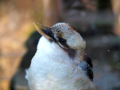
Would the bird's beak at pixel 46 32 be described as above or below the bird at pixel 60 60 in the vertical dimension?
above

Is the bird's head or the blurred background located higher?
the bird's head

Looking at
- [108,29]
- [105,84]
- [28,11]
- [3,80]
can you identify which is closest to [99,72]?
[105,84]

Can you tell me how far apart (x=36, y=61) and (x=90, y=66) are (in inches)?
6.8

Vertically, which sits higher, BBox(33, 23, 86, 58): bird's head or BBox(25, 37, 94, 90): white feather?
BBox(33, 23, 86, 58): bird's head

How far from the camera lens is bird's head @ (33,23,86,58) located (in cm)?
48

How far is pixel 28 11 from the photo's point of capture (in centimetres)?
94

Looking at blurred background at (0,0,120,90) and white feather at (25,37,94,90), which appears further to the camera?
blurred background at (0,0,120,90)

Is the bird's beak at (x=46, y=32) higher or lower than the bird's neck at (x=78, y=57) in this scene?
higher

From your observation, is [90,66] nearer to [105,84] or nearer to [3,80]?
[105,84]

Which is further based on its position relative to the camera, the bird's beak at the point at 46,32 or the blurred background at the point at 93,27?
the blurred background at the point at 93,27

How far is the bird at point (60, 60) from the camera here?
19.0 inches

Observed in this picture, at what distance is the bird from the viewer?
482mm

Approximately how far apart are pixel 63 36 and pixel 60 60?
68 millimetres

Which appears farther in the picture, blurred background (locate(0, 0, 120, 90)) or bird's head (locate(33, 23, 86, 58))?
blurred background (locate(0, 0, 120, 90))
